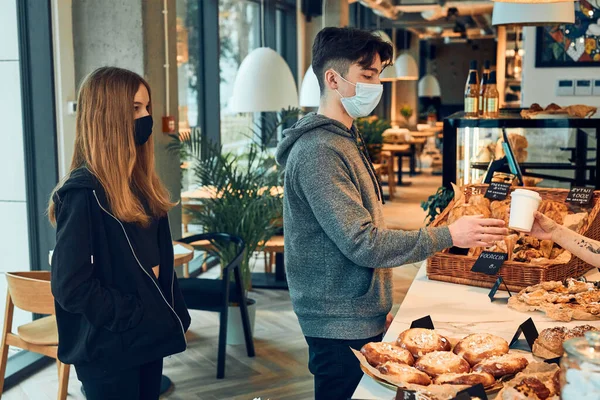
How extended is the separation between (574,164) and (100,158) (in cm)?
254

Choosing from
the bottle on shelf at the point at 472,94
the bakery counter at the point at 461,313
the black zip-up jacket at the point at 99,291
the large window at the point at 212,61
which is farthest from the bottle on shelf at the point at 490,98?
the large window at the point at 212,61

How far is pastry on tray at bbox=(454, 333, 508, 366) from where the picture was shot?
1.75 meters

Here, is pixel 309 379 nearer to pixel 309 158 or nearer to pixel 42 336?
pixel 42 336

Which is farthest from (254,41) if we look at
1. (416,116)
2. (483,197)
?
(416,116)

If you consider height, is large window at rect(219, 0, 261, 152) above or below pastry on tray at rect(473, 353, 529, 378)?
above

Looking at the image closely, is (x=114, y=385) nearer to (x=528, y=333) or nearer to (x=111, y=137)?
(x=111, y=137)

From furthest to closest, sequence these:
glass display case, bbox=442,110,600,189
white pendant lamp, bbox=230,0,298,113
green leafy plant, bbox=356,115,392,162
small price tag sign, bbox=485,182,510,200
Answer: green leafy plant, bbox=356,115,392,162, white pendant lamp, bbox=230,0,298,113, glass display case, bbox=442,110,600,189, small price tag sign, bbox=485,182,510,200

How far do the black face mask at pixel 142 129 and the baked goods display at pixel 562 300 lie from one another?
48.1 inches

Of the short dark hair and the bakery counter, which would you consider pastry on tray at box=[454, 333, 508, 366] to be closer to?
the bakery counter

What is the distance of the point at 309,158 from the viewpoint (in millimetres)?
2117

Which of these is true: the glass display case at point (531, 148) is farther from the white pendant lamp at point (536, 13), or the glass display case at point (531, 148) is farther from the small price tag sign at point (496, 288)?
the small price tag sign at point (496, 288)

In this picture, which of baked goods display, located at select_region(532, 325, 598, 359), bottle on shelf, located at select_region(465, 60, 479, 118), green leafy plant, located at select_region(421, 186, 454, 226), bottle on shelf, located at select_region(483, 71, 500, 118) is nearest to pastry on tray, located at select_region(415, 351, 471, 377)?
baked goods display, located at select_region(532, 325, 598, 359)

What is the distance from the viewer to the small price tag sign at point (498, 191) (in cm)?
276

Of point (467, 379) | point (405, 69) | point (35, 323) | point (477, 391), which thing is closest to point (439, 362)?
point (467, 379)
